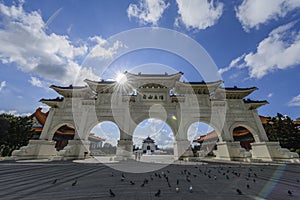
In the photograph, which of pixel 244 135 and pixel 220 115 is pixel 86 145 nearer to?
pixel 220 115

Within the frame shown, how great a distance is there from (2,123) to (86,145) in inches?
397

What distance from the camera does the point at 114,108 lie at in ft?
60.4

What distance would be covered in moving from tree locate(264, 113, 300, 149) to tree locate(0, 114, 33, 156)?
32.2 m

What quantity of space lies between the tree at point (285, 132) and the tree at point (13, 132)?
32.2 meters

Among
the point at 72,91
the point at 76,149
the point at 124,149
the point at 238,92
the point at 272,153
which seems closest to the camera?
the point at 272,153

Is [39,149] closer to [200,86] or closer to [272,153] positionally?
[200,86]

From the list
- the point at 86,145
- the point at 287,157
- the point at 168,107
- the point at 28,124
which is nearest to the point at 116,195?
the point at 168,107

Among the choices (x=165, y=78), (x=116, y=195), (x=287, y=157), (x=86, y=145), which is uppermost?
(x=165, y=78)

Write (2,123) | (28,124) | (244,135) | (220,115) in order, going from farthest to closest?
(244,135)
(28,124)
(220,115)
(2,123)

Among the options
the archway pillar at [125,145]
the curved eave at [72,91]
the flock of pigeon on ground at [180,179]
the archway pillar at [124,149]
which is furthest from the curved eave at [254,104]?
the curved eave at [72,91]

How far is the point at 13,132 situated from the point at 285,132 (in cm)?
3336

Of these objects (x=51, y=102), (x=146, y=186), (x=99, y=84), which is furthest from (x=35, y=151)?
(x=146, y=186)

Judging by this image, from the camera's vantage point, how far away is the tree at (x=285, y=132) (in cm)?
1772

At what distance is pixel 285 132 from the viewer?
59.2 feet
